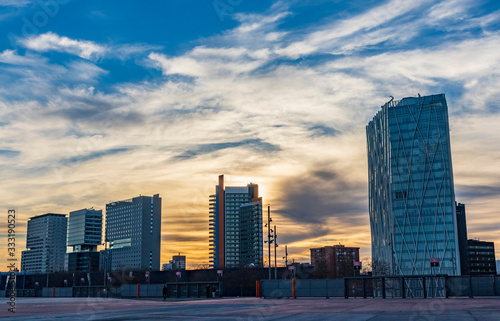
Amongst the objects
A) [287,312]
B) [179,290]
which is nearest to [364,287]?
[287,312]

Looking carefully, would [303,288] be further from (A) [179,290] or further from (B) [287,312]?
(B) [287,312]

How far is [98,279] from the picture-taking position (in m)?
176

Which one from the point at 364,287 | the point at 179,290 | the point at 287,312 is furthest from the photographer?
the point at 179,290

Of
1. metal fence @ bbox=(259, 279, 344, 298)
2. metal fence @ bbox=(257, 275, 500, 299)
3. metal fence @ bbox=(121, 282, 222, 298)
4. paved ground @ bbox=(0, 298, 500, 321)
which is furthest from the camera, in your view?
metal fence @ bbox=(121, 282, 222, 298)

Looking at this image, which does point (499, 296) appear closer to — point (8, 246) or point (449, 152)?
point (8, 246)

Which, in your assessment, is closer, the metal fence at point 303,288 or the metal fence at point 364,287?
the metal fence at point 364,287

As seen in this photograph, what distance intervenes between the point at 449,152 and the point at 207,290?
513ft

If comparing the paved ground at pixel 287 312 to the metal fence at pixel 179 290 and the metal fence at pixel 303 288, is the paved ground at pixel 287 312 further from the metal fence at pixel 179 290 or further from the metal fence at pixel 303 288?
the metal fence at pixel 179 290

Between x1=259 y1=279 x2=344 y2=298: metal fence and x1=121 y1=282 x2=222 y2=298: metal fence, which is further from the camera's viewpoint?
x1=121 y1=282 x2=222 y2=298: metal fence

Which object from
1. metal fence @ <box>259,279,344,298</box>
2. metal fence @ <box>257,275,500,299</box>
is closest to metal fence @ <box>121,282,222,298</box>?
metal fence @ <box>259,279,344,298</box>

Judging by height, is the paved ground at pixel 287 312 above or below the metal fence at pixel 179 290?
above

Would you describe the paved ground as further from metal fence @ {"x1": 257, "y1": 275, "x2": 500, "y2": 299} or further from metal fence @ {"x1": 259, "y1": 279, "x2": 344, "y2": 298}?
metal fence @ {"x1": 259, "y1": 279, "x2": 344, "y2": 298}

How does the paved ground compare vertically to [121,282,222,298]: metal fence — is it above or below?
above

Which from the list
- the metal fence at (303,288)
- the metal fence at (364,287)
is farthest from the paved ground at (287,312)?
the metal fence at (303,288)
